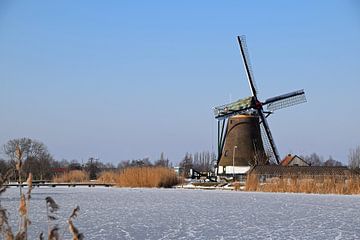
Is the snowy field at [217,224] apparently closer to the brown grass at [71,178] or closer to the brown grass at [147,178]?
the brown grass at [147,178]

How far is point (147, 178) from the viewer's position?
23547 millimetres

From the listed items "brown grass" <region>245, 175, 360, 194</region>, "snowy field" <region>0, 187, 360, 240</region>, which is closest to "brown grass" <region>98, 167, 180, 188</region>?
"brown grass" <region>245, 175, 360, 194</region>

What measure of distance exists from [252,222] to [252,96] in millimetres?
24392

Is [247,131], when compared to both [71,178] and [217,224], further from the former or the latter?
[217,224]

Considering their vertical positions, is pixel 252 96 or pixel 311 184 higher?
pixel 252 96

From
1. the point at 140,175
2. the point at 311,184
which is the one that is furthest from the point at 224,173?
the point at 311,184

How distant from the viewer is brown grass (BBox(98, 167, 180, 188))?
23.6 m

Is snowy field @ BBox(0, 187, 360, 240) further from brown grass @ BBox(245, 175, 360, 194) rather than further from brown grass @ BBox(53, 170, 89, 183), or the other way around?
brown grass @ BBox(53, 170, 89, 183)

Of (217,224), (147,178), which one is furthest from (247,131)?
(217,224)

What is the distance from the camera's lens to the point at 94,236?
5.90m

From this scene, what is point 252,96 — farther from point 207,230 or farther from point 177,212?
point 207,230

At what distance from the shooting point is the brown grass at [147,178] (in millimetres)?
23594

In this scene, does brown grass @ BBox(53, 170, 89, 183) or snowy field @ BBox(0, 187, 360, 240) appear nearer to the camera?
snowy field @ BBox(0, 187, 360, 240)

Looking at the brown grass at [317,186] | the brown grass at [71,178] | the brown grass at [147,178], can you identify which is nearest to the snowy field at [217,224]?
the brown grass at [317,186]
